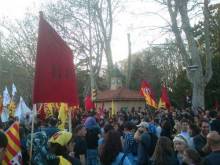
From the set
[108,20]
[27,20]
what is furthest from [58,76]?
[27,20]

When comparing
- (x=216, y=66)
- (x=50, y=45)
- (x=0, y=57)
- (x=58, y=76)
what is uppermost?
(x=0, y=57)

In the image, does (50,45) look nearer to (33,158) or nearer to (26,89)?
(33,158)

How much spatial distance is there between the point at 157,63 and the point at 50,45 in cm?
5351

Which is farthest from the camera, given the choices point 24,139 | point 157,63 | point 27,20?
point 157,63

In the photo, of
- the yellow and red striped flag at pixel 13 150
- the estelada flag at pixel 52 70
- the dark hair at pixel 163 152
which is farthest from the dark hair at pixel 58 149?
the dark hair at pixel 163 152

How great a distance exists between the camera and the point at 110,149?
20.3 feet

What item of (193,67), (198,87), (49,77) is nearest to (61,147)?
(49,77)

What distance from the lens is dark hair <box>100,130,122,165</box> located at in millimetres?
6142

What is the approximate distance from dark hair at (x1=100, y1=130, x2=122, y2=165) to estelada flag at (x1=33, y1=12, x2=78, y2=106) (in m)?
1.14

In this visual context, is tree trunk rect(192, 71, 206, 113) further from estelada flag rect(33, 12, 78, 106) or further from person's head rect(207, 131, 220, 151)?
person's head rect(207, 131, 220, 151)

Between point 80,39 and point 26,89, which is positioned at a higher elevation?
point 80,39

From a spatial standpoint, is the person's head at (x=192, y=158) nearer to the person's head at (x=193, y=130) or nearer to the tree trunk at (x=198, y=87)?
the person's head at (x=193, y=130)

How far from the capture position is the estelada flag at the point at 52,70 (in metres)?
6.54

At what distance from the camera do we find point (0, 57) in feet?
169
